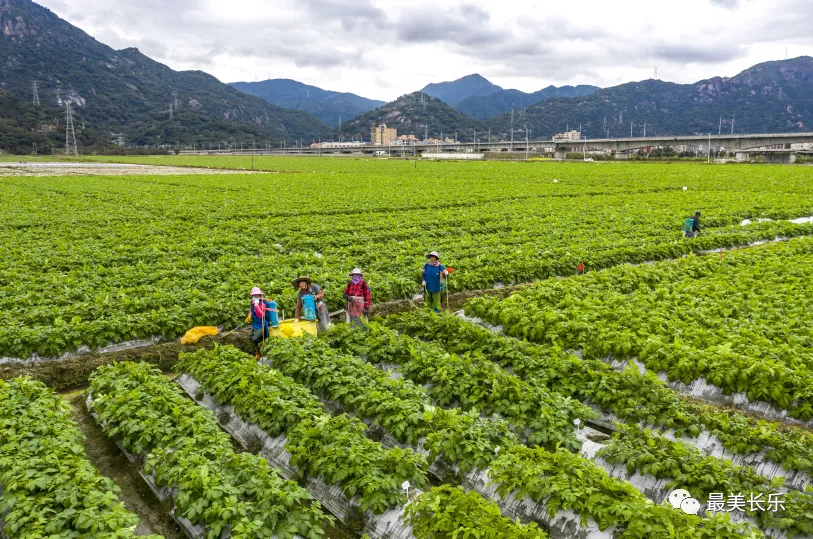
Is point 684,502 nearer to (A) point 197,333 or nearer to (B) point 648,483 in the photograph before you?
(B) point 648,483

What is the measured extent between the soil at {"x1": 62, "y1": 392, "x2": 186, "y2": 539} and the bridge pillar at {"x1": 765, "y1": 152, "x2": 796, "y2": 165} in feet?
391

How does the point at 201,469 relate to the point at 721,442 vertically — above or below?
above

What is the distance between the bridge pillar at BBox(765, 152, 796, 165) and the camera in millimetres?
102094

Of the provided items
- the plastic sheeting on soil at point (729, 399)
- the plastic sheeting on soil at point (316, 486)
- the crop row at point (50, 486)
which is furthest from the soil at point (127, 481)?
the plastic sheeting on soil at point (729, 399)

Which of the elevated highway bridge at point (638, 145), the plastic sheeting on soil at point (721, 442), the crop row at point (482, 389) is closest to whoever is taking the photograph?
the plastic sheeting on soil at point (721, 442)

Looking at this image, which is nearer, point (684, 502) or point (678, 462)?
point (684, 502)

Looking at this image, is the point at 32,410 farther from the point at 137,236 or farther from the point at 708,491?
the point at 137,236

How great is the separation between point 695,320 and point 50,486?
40.0 ft

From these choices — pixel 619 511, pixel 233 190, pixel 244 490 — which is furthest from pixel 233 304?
pixel 233 190

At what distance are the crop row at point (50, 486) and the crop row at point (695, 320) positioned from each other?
7.97 m

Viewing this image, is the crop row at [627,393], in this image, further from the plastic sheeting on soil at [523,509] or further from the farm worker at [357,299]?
the plastic sheeting on soil at [523,509]

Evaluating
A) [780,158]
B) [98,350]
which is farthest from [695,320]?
[780,158]

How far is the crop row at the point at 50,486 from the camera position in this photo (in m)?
5.97

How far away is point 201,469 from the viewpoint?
6.83 meters
